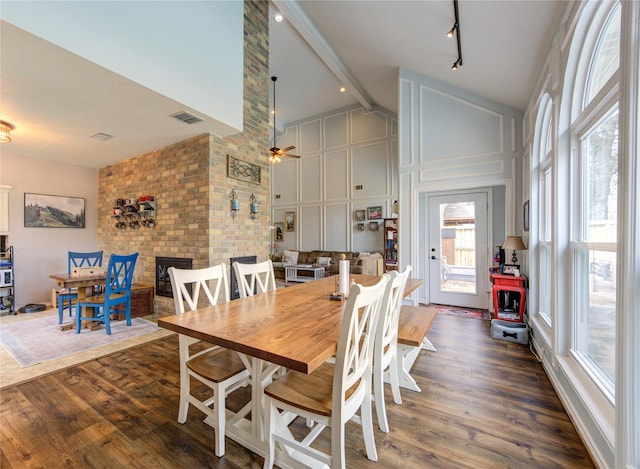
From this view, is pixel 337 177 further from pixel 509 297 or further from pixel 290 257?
pixel 509 297

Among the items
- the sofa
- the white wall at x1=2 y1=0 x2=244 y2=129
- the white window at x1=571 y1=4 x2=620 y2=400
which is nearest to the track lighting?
the white window at x1=571 y1=4 x2=620 y2=400

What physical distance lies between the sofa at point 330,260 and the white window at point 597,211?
453 cm

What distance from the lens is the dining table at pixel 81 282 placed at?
11.2 ft

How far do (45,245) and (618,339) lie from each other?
7.21 meters

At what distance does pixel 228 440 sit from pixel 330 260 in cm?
620

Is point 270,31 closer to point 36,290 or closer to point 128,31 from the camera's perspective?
point 128,31

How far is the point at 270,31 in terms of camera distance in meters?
4.77

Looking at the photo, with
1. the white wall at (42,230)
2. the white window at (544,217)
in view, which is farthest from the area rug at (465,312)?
the white wall at (42,230)

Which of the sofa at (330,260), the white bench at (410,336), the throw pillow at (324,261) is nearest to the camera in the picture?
the white bench at (410,336)

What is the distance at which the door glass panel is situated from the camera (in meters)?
4.56

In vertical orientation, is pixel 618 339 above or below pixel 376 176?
below

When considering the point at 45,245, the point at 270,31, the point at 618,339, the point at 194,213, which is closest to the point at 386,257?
the point at 194,213

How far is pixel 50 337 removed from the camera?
327cm

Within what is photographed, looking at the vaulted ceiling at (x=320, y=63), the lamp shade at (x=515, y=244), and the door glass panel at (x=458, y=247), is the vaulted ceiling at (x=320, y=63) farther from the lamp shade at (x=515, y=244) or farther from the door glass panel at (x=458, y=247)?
the lamp shade at (x=515, y=244)
